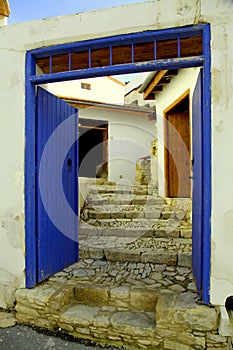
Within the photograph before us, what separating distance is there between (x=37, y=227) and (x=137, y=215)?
2938 millimetres

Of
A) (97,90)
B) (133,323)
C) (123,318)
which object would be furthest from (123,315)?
(97,90)

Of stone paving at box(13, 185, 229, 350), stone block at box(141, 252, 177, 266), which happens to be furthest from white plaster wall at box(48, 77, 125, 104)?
stone block at box(141, 252, 177, 266)

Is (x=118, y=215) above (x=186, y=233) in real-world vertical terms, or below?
above

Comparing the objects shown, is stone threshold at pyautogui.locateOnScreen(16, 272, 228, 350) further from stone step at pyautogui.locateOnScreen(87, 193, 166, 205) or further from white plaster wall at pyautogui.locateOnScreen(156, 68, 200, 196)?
white plaster wall at pyautogui.locateOnScreen(156, 68, 200, 196)

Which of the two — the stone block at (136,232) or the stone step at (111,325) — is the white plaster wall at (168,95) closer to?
the stone block at (136,232)

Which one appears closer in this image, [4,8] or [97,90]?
[4,8]

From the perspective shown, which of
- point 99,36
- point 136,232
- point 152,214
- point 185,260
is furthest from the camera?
point 152,214

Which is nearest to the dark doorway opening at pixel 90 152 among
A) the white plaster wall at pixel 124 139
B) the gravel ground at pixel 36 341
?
the white plaster wall at pixel 124 139

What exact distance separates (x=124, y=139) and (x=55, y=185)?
7.87 m

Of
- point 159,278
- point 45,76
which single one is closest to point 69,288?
point 159,278

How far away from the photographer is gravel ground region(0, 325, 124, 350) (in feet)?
8.07

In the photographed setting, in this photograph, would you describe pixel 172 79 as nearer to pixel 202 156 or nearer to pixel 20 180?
pixel 202 156

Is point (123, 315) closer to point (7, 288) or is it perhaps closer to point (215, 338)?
point (215, 338)

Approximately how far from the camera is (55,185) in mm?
3490
